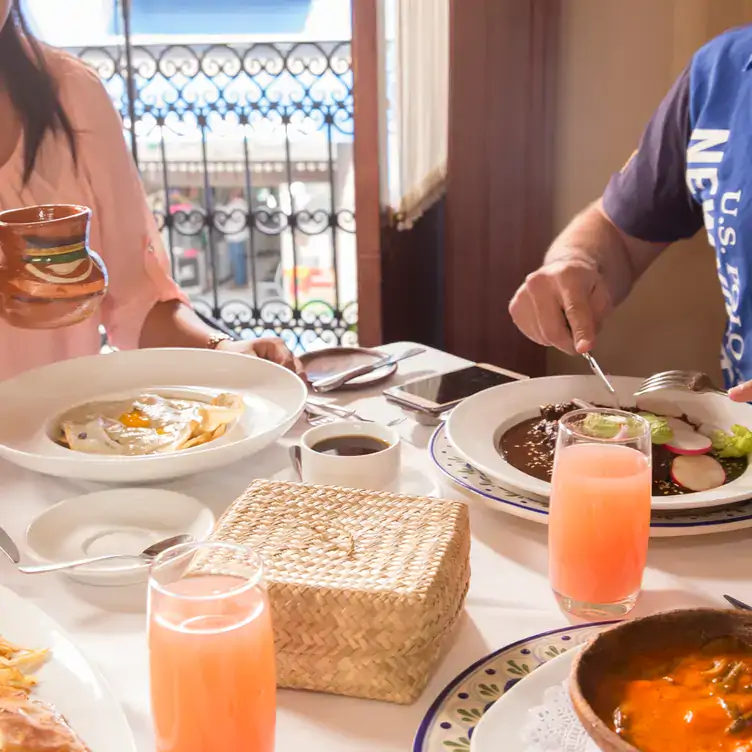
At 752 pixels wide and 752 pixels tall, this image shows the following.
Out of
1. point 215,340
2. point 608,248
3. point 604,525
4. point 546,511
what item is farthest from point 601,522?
point 608,248

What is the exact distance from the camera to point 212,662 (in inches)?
24.8

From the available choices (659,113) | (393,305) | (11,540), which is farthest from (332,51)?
(11,540)

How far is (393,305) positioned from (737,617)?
243 centimetres

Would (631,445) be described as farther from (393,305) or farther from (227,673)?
(393,305)

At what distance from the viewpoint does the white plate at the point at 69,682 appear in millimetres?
701

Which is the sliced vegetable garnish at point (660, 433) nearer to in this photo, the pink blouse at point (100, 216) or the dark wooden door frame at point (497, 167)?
the pink blouse at point (100, 216)

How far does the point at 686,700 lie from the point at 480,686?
186 millimetres

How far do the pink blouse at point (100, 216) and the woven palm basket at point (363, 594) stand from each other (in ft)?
3.73

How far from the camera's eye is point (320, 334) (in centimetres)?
381

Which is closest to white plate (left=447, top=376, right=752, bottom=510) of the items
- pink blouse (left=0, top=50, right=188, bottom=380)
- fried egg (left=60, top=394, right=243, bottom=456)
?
fried egg (left=60, top=394, right=243, bottom=456)

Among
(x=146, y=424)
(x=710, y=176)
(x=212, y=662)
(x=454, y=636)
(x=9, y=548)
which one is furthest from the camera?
(x=710, y=176)

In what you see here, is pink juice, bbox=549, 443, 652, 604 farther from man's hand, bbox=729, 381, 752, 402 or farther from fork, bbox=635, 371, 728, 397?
fork, bbox=635, 371, 728, 397

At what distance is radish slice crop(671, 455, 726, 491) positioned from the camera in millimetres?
1130

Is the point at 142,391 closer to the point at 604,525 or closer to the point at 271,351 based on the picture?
the point at 271,351
